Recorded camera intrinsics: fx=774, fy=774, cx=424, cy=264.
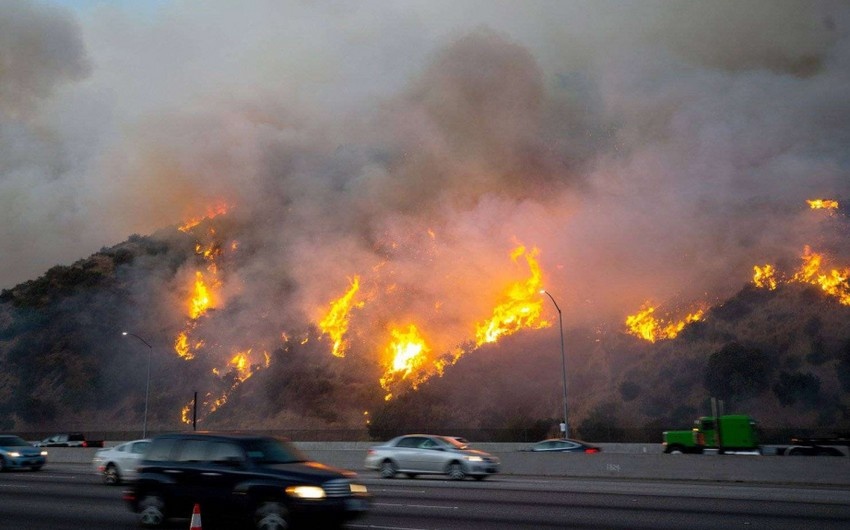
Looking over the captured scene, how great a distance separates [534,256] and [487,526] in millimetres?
73620

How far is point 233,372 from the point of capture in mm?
86250

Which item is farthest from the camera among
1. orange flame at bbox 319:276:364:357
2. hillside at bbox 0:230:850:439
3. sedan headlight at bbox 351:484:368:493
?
orange flame at bbox 319:276:364:357

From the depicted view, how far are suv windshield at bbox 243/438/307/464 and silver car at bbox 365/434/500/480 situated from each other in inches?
533

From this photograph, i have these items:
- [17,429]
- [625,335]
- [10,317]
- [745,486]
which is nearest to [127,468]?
[745,486]

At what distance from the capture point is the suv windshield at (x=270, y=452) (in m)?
12.7

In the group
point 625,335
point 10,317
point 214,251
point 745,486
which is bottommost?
point 745,486

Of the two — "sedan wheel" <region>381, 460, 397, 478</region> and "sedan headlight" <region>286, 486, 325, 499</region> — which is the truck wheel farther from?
"sedan headlight" <region>286, 486, 325, 499</region>

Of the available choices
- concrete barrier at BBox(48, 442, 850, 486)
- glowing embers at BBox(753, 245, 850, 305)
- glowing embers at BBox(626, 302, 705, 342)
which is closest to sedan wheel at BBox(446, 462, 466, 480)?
concrete barrier at BBox(48, 442, 850, 486)

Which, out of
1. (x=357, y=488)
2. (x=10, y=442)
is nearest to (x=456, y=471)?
(x=357, y=488)

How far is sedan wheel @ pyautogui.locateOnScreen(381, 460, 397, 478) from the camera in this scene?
27141 millimetres

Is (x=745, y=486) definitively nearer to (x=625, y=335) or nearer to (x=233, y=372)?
(x=625, y=335)

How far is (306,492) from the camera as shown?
39.0 ft

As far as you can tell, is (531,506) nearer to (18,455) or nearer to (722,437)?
(18,455)

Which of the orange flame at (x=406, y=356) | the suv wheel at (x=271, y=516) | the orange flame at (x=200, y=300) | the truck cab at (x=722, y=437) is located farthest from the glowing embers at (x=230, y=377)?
the suv wheel at (x=271, y=516)
